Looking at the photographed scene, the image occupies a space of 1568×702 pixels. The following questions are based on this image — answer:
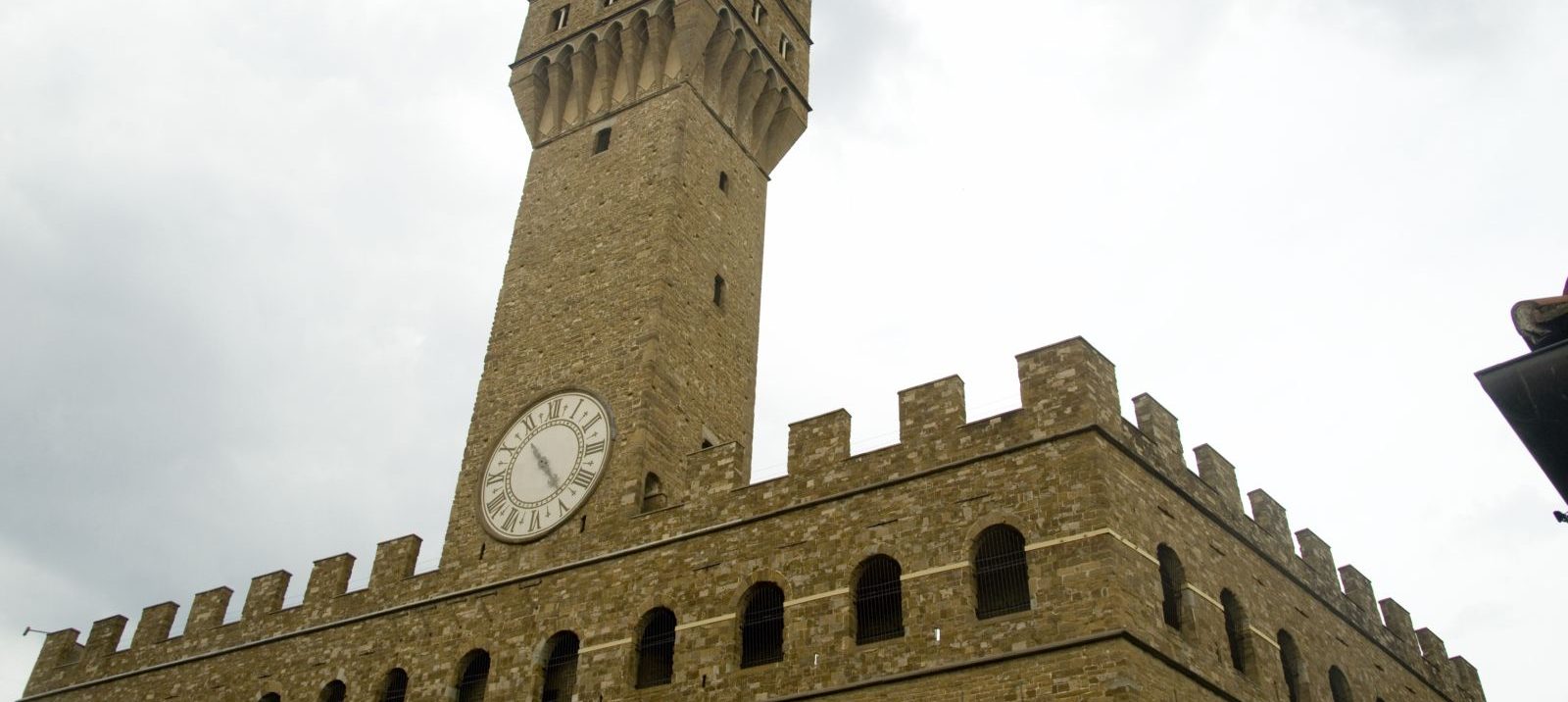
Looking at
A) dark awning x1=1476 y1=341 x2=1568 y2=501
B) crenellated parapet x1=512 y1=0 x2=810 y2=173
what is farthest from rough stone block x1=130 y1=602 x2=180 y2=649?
dark awning x1=1476 y1=341 x2=1568 y2=501

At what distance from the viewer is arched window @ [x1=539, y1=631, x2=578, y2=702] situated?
1805cm

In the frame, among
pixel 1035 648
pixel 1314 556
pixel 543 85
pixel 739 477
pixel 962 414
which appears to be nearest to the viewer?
pixel 1035 648

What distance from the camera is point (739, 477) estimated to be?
18344 mm

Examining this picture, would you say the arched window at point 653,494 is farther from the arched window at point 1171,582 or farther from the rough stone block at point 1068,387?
the arched window at point 1171,582

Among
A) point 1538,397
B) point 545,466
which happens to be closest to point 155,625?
point 545,466

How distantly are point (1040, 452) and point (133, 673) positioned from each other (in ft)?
59.7

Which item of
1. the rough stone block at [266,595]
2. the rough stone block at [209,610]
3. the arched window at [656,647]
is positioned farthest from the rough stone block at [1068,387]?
the rough stone block at [209,610]

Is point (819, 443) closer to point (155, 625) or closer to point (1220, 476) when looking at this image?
point (1220, 476)

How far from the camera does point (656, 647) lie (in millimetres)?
17688

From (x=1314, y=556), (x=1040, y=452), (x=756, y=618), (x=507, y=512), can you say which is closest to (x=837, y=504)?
(x=756, y=618)

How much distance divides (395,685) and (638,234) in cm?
885

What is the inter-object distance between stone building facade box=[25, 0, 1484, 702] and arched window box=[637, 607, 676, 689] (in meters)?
0.04

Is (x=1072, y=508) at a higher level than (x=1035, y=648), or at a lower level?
higher

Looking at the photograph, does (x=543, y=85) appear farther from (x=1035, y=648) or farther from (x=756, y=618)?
(x=1035, y=648)
